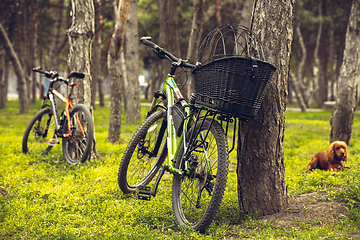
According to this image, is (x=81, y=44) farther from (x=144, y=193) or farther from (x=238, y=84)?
(x=238, y=84)

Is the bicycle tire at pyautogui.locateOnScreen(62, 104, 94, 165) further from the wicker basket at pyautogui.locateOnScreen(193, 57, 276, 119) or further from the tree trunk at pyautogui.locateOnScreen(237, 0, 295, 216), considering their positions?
the wicker basket at pyautogui.locateOnScreen(193, 57, 276, 119)

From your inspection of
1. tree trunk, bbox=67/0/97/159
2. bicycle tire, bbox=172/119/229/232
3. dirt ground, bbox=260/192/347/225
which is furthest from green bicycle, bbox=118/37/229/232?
tree trunk, bbox=67/0/97/159

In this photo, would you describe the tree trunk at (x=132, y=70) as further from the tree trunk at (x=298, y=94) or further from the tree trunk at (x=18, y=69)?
the tree trunk at (x=298, y=94)

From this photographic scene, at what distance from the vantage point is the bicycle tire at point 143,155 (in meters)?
Result: 3.81

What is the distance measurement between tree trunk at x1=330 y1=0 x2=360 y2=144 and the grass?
1.79 metres

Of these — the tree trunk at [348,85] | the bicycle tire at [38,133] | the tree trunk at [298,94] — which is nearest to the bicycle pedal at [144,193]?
the bicycle tire at [38,133]

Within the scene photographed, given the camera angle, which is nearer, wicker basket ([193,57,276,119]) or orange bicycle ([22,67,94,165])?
wicker basket ([193,57,276,119])

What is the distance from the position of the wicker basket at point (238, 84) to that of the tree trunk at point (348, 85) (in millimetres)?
5810

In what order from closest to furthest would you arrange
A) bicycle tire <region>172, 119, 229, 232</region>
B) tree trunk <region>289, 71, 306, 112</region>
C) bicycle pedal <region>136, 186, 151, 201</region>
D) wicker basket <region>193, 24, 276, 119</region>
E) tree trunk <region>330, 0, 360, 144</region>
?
wicker basket <region>193, 24, 276, 119</region> < bicycle tire <region>172, 119, 229, 232</region> < bicycle pedal <region>136, 186, 151, 201</region> < tree trunk <region>330, 0, 360, 144</region> < tree trunk <region>289, 71, 306, 112</region>

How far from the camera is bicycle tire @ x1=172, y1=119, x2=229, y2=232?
2768 mm

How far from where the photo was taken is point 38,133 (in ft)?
20.5

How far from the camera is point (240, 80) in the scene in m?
2.62

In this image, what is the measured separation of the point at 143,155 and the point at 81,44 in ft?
8.86

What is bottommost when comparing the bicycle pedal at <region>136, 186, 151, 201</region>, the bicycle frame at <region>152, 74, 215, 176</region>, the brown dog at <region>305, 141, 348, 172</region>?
the bicycle pedal at <region>136, 186, 151, 201</region>
